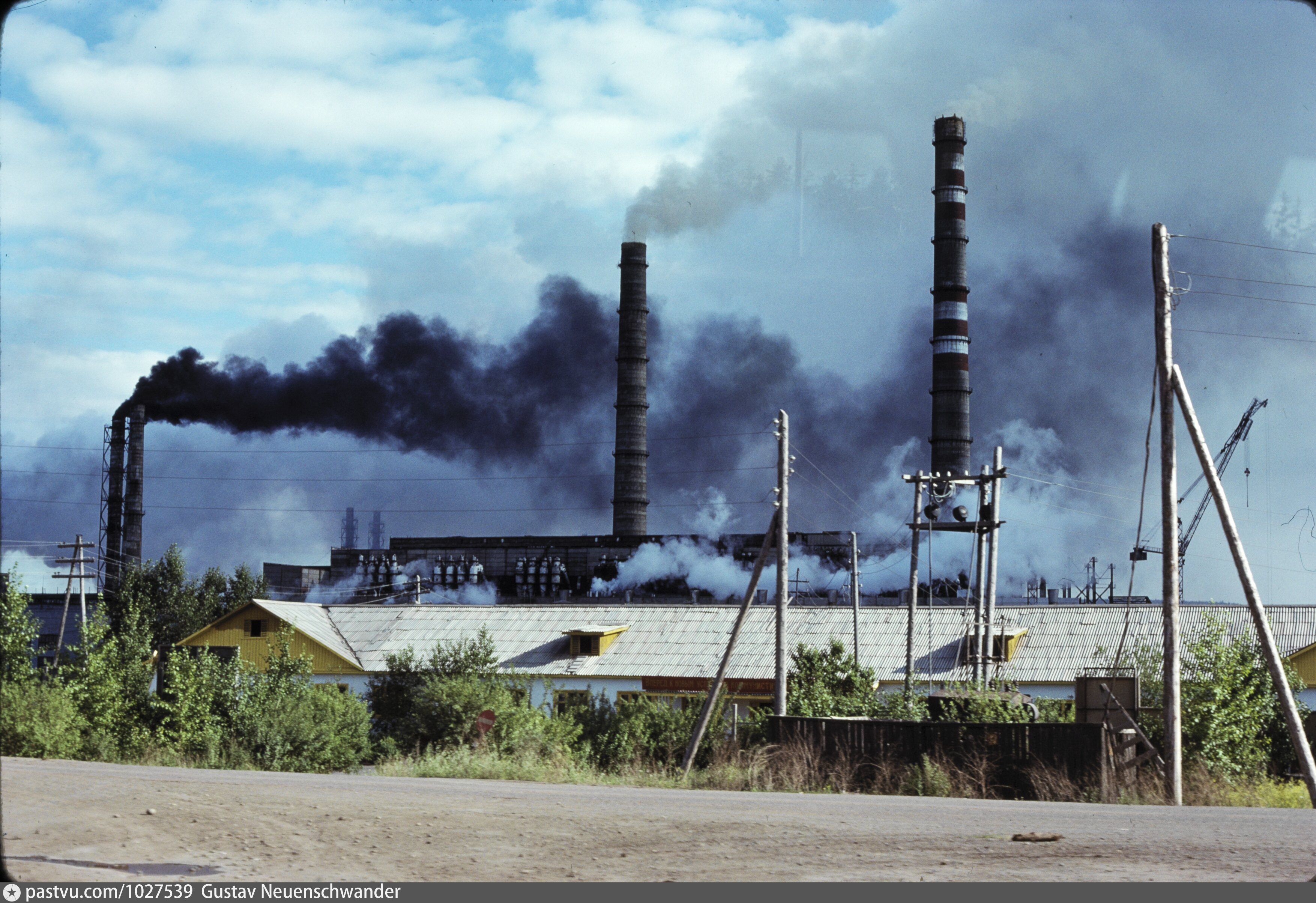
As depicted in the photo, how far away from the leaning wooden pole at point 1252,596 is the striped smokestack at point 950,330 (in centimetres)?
3585

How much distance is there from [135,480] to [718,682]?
40.8 meters

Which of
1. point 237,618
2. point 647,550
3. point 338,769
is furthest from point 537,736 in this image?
point 647,550

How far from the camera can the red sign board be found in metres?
34.9

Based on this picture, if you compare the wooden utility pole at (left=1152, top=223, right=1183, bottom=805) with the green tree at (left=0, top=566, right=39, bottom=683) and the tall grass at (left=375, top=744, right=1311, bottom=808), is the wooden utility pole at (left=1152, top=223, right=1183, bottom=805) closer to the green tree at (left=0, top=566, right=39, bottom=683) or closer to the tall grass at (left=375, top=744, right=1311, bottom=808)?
the tall grass at (left=375, top=744, right=1311, bottom=808)

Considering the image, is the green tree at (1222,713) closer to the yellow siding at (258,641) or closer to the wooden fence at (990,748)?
the wooden fence at (990,748)

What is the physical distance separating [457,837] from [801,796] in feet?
23.4

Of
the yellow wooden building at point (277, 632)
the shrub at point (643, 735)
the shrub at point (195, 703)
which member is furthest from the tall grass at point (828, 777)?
the yellow wooden building at point (277, 632)

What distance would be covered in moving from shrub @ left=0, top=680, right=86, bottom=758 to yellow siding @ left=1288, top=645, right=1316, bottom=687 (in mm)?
28647

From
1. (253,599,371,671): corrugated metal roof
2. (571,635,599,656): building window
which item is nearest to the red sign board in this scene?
(571,635,599,656): building window

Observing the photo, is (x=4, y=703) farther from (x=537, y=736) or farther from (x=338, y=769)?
(x=537, y=736)

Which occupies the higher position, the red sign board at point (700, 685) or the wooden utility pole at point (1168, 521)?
the wooden utility pole at point (1168, 521)

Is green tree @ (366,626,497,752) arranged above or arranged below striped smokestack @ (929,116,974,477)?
below

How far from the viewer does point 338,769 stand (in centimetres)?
2303

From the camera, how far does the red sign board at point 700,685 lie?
3494 cm
